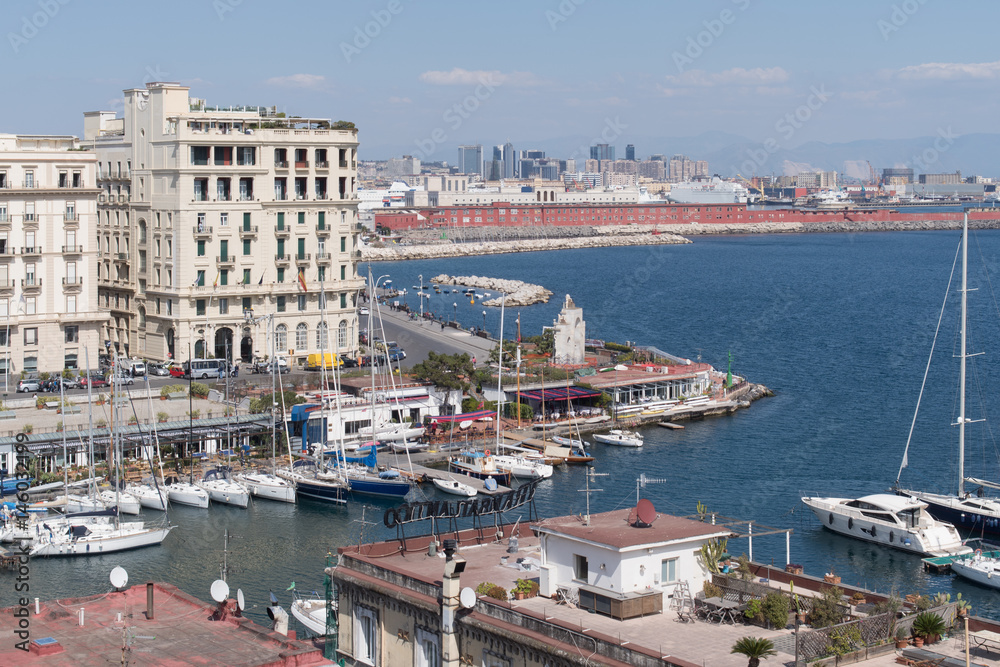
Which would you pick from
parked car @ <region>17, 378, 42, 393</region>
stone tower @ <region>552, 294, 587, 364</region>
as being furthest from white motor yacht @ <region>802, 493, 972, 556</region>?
parked car @ <region>17, 378, 42, 393</region>

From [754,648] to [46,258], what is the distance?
40124 mm

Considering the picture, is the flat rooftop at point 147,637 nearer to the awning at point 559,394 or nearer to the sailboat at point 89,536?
the sailboat at point 89,536

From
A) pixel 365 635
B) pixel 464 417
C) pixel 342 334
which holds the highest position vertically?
pixel 342 334

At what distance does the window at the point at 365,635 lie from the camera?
1808 cm

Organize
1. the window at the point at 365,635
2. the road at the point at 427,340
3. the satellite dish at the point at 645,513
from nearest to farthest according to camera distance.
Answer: the satellite dish at the point at 645,513
the window at the point at 365,635
the road at the point at 427,340

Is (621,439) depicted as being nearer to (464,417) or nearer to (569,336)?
(464,417)

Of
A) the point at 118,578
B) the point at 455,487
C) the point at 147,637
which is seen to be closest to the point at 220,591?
the point at 147,637

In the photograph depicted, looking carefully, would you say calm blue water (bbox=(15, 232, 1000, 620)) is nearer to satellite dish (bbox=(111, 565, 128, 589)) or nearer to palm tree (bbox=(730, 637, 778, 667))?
satellite dish (bbox=(111, 565, 128, 589))

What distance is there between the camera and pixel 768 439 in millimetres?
47594

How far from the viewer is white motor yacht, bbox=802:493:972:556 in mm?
33344

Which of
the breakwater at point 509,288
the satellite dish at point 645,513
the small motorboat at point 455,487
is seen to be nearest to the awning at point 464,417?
the small motorboat at point 455,487

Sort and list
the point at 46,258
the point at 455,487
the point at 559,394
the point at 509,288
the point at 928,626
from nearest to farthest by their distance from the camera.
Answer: the point at 928,626, the point at 455,487, the point at 46,258, the point at 559,394, the point at 509,288

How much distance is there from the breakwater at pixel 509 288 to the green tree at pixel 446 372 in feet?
148

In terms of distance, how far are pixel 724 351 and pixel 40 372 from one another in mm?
37820
